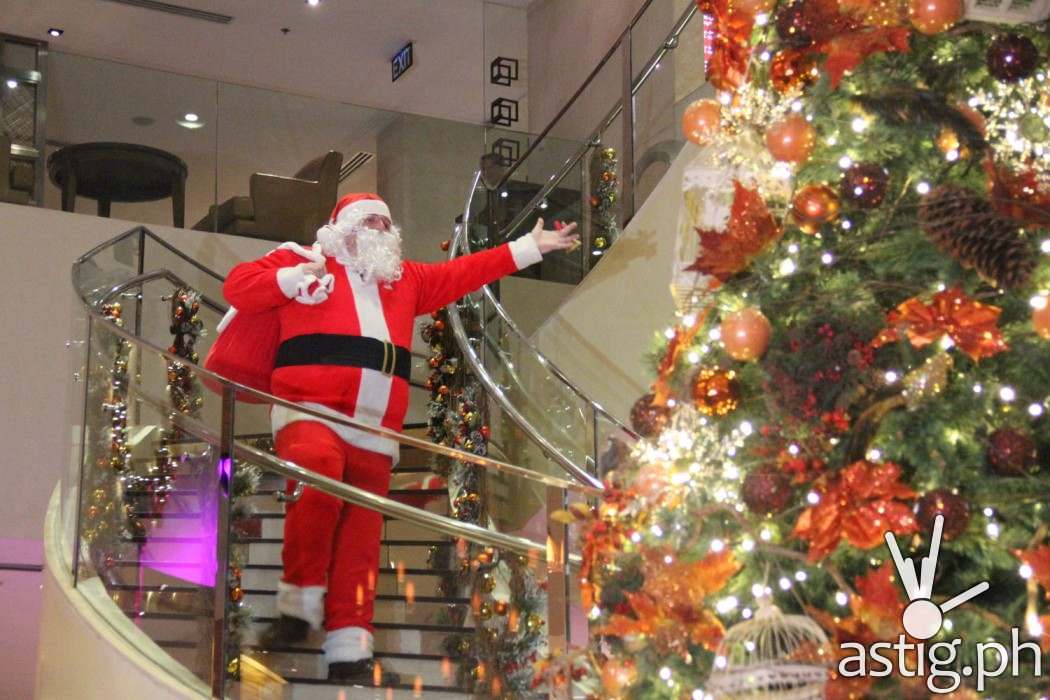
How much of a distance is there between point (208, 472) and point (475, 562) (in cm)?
84

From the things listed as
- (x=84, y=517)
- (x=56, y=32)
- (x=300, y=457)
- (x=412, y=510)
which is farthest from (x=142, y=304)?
(x=56, y=32)

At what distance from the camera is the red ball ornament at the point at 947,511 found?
2271 millimetres

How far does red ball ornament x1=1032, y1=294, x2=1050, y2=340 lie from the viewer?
2.20 meters

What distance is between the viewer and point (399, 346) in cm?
479

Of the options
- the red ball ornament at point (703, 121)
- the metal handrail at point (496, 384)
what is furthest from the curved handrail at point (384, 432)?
the metal handrail at point (496, 384)

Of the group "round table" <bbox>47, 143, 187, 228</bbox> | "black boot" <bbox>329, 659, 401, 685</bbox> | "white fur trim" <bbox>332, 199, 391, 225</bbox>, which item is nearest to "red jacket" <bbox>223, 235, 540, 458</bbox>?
"white fur trim" <bbox>332, 199, 391, 225</bbox>

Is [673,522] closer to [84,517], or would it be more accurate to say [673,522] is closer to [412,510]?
[412,510]

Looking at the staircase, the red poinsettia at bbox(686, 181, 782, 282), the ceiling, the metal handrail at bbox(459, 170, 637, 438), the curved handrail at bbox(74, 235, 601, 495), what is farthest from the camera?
the ceiling

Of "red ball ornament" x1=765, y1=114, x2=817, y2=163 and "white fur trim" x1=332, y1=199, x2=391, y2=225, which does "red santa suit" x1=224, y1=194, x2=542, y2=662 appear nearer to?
"white fur trim" x1=332, y1=199, x2=391, y2=225

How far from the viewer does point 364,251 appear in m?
4.84

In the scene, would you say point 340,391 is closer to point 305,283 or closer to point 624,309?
point 305,283

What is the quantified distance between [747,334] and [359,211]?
2.81 m

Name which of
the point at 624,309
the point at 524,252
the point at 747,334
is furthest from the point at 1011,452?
the point at 624,309

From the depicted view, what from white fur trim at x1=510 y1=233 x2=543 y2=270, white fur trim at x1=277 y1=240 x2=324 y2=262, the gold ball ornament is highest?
white fur trim at x1=510 y1=233 x2=543 y2=270
